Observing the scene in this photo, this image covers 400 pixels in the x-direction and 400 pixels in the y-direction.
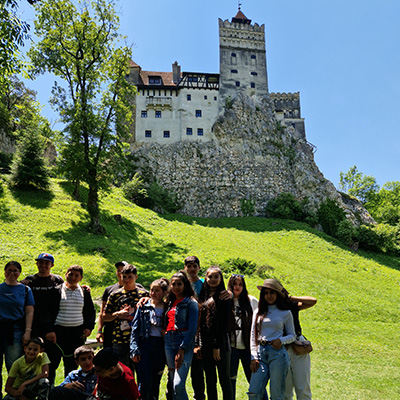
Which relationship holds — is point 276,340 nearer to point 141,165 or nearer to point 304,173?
point 141,165

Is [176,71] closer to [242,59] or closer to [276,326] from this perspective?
[242,59]

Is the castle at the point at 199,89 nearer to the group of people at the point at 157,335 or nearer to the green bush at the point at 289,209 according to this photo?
the green bush at the point at 289,209

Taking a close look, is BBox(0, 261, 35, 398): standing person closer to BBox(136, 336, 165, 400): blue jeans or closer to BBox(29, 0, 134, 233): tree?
BBox(136, 336, 165, 400): blue jeans

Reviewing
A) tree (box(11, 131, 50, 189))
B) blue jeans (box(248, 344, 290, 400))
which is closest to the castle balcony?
tree (box(11, 131, 50, 189))

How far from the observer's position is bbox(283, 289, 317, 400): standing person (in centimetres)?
452

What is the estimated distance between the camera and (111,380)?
3746mm

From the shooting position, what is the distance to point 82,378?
4277 mm

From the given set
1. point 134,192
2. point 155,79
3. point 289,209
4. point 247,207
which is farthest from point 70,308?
point 155,79

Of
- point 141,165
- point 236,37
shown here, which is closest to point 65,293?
point 141,165

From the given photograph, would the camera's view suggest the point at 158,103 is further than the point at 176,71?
No

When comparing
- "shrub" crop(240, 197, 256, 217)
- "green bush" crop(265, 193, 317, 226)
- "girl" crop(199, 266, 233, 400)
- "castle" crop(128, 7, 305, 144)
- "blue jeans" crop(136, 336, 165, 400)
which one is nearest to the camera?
"blue jeans" crop(136, 336, 165, 400)

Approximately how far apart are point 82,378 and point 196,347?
1659 millimetres

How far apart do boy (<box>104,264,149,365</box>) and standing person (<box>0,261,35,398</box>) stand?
1.27m

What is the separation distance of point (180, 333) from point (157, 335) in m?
0.43
